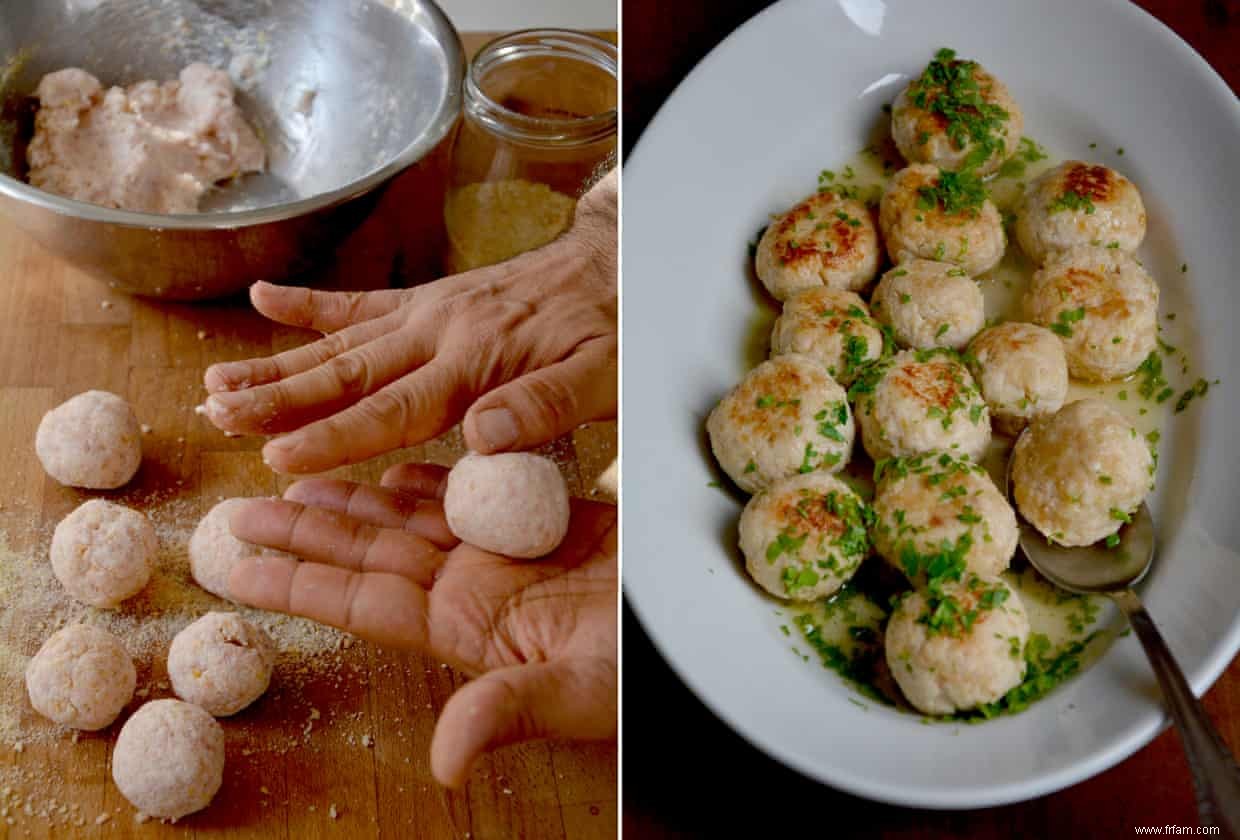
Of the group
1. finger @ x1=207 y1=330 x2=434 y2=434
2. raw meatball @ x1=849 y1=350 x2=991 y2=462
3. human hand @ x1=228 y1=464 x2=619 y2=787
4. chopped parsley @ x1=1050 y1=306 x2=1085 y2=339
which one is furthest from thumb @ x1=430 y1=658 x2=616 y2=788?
chopped parsley @ x1=1050 y1=306 x2=1085 y2=339

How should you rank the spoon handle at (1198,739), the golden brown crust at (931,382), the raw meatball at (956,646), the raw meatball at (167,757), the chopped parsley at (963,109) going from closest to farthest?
the raw meatball at (167,757) < the spoon handle at (1198,739) < the raw meatball at (956,646) < the golden brown crust at (931,382) < the chopped parsley at (963,109)

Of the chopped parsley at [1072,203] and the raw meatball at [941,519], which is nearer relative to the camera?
the raw meatball at [941,519]

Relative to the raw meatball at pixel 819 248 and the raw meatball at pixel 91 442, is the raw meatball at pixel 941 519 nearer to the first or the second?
the raw meatball at pixel 819 248

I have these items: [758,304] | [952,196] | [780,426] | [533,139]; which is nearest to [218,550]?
[533,139]

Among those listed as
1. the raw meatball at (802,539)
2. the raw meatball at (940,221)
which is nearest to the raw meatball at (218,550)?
the raw meatball at (802,539)

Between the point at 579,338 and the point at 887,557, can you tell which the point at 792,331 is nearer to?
the point at 887,557

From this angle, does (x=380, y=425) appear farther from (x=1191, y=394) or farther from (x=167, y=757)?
(x=1191, y=394)

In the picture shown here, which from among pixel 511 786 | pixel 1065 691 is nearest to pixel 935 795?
pixel 1065 691
